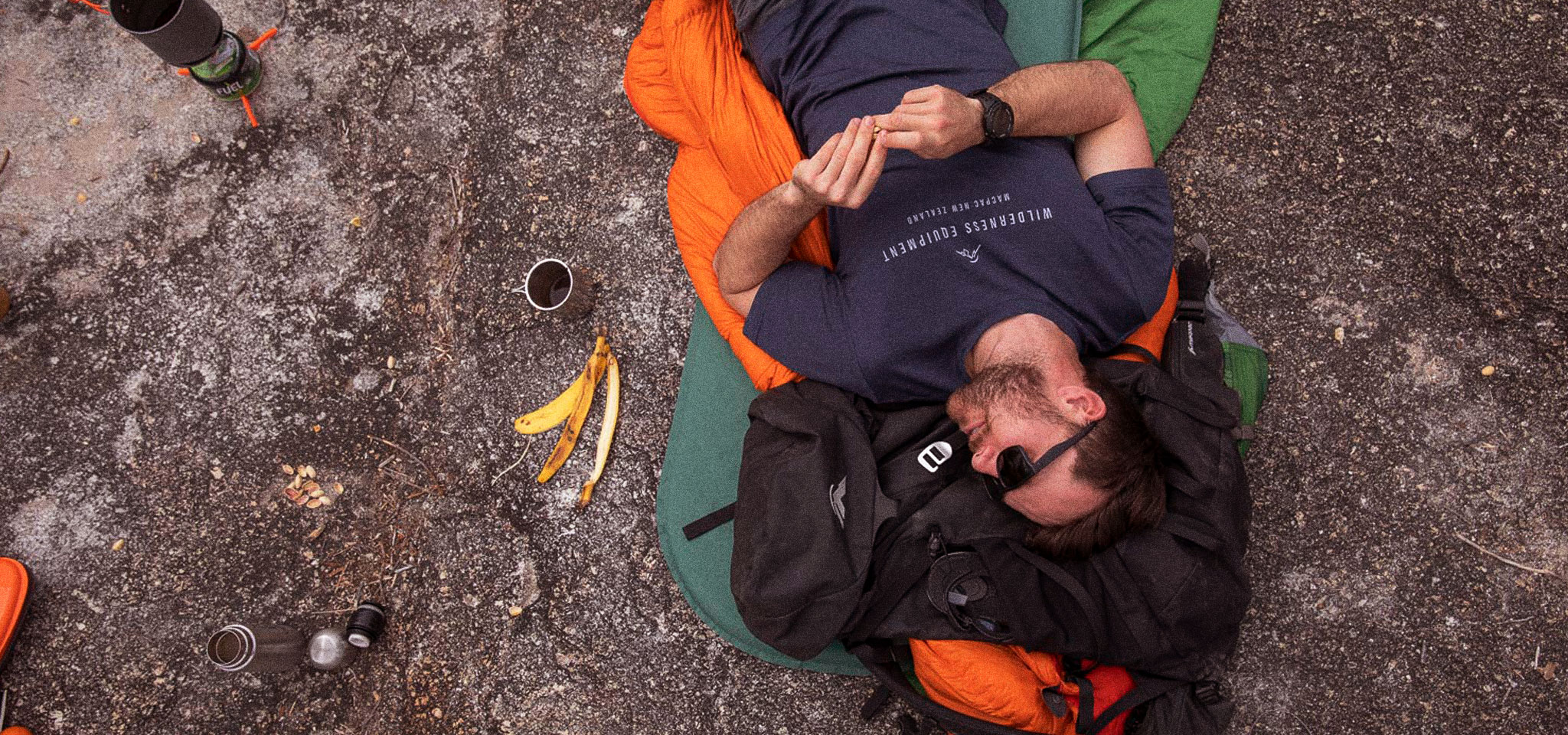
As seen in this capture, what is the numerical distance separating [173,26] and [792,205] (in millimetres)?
2372

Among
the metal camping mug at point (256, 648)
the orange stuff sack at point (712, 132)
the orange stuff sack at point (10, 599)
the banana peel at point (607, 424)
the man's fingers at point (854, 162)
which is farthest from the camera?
the banana peel at point (607, 424)

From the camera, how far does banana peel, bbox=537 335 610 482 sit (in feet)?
10.7

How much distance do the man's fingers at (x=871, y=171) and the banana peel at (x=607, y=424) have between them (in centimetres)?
132

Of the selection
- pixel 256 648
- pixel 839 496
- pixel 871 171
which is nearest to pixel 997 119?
pixel 871 171

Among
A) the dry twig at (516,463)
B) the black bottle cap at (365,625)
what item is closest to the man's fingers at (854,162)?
the dry twig at (516,463)

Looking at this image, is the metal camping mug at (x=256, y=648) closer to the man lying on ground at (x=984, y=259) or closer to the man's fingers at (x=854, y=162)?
the man lying on ground at (x=984, y=259)

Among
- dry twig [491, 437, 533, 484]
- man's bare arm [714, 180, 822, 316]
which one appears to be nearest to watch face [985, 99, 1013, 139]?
man's bare arm [714, 180, 822, 316]

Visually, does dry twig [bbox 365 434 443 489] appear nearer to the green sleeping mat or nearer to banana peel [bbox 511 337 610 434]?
banana peel [bbox 511 337 610 434]

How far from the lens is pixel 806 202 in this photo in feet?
8.04

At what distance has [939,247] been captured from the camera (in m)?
2.61

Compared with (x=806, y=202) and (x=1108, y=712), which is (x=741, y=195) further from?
(x=1108, y=712)

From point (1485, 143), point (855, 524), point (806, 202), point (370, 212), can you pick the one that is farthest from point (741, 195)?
point (1485, 143)

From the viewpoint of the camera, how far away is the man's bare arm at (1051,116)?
240cm

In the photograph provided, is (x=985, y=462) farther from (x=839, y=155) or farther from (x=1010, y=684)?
(x=839, y=155)
